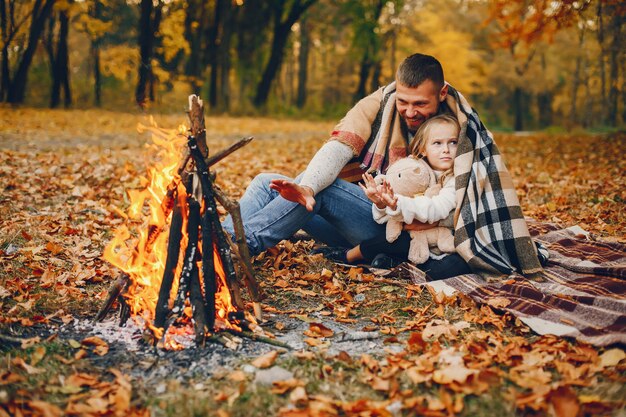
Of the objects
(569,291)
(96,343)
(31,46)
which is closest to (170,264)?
(96,343)

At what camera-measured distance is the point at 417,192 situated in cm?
367

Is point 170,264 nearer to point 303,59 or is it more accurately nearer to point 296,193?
point 296,193

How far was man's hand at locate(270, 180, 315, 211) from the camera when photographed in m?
3.33

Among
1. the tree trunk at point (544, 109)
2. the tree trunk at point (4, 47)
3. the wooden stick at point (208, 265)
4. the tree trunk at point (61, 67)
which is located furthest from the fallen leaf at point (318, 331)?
the tree trunk at point (544, 109)

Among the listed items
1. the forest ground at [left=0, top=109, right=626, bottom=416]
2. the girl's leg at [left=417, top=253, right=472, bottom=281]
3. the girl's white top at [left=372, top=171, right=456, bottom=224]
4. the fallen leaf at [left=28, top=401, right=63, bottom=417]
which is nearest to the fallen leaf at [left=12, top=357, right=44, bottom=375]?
the forest ground at [left=0, top=109, right=626, bottom=416]

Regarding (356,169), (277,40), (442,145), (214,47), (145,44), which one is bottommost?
(356,169)

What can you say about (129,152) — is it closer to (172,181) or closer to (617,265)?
(172,181)

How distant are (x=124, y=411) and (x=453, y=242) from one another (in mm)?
2421

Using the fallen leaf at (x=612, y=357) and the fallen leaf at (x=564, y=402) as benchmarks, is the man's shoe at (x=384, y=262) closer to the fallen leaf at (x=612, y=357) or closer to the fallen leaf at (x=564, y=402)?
the fallen leaf at (x=612, y=357)

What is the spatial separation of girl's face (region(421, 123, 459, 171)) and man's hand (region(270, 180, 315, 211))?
0.92 meters

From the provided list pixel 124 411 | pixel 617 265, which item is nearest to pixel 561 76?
pixel 617 265

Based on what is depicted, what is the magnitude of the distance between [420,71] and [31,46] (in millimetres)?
17608

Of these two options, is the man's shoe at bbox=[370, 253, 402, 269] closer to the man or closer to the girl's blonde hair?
the man

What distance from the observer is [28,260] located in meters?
3.95
